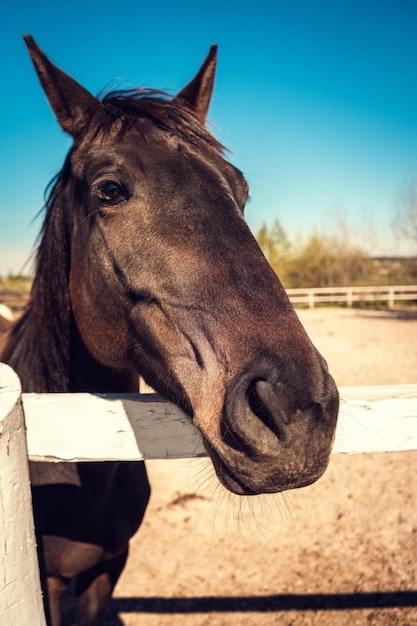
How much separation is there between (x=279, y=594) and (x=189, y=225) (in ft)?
10.1

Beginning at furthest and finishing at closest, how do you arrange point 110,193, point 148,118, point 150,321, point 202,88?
point 202,88, point 148,118, point 110,193, point 150,321

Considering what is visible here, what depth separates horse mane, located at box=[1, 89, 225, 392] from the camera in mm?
1979

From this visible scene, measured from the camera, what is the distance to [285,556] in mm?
3691

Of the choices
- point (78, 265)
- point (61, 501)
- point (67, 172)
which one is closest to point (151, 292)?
point (78, 265)

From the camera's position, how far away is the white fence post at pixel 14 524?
115 cm

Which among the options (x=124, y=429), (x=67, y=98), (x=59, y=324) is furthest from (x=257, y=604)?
(x=67, y=98)

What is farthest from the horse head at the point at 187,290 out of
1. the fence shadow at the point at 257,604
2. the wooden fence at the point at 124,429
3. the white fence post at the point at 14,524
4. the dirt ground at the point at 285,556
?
the fence shadow at the point at 257,604

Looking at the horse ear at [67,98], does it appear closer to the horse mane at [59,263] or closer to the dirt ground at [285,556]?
the horse mane at [59,263]

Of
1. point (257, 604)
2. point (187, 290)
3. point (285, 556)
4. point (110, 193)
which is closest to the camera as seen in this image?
point (187, 290)

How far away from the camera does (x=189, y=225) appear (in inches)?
60.0

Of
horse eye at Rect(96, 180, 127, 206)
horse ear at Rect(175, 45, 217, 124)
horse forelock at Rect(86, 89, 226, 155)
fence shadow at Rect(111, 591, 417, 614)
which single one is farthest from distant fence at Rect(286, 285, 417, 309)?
horse eye at Rect(96, 180, 127, 206)

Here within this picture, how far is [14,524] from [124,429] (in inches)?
19.2

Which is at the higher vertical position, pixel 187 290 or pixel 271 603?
pixel 187 290

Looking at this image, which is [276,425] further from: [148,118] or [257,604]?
[257,604]
